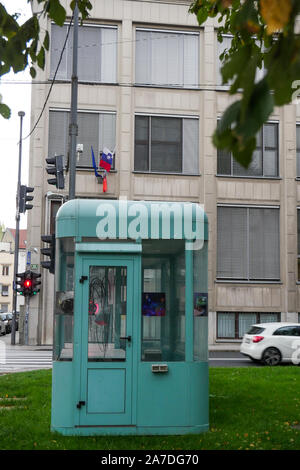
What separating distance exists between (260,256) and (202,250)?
760 inches

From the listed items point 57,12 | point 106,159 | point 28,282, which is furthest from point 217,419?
point 106,159

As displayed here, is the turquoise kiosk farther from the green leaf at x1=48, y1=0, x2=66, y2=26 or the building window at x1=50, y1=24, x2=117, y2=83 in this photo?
the building window at x1=50, y1=24, x2=117, y2=83

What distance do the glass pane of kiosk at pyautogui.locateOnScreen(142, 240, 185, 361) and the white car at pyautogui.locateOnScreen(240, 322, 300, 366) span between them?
456 inches

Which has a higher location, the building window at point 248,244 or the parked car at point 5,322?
the building window at point 248,244

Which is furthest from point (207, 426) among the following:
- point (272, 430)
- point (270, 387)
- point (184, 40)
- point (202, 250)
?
point (184, 40)

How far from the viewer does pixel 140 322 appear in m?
7.86

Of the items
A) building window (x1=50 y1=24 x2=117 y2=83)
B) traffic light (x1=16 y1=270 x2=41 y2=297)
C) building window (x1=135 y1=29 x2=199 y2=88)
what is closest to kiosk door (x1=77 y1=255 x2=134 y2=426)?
traffic light (x1=16 y1=270 x2=41 y2=297)

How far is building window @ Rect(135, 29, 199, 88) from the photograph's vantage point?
27.1m

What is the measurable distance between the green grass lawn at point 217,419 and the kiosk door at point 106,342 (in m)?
0.37

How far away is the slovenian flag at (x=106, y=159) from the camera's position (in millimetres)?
25375

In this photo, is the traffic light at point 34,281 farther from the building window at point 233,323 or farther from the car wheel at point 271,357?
the car wheel at point 271,357

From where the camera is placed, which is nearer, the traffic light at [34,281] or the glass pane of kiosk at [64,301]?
the glass pane of kiosk at [64,301]

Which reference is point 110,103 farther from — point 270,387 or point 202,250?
point 202,250

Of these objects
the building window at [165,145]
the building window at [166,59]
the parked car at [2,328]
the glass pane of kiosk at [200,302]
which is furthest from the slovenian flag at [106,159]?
the glass pane of kiosk at [200,302]
